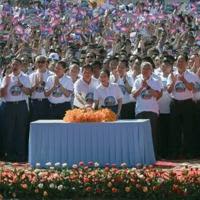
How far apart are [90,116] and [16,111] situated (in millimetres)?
2085

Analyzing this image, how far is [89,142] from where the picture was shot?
1247 cm

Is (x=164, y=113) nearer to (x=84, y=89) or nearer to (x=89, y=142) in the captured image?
(x=84, y=89)

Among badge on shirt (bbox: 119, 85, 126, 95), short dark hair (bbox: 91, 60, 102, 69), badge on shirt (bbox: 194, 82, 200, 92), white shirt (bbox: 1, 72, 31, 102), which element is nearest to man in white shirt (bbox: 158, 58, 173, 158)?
badge on shirt (bbox: 194, 82, 200, 92)

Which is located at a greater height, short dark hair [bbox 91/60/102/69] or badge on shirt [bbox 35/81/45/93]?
short dark hair [bbox 91/60/102/69]

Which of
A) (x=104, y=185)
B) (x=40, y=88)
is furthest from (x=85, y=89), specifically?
(x=104, y=185)

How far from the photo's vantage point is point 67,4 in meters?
27.7

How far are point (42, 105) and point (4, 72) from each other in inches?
39.2

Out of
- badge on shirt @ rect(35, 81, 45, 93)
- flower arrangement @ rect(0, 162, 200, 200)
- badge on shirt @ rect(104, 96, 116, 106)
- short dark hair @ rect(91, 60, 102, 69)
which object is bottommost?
flower arrangement @ rect(0, 162, 200, 200)

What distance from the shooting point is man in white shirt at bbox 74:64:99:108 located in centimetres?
1358

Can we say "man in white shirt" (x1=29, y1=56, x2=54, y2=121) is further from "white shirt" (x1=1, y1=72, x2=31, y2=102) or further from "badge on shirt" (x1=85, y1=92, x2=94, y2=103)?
"badge on shirt" (x1=85, y1=92, x2=94, y2=103)

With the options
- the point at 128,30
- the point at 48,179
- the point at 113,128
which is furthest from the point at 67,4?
the point at 48,179

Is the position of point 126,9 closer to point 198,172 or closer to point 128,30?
point 128,30

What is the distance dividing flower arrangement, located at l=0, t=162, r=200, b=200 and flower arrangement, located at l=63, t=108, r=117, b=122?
221 centimetres

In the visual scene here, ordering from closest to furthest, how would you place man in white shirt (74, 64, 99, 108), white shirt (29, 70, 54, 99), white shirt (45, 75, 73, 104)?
man in white shirt (74, 64, 99, 108) < white shirt (45, 75, 73, 104) < white shirt (29, 70, 54, 99)
